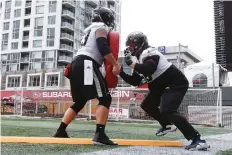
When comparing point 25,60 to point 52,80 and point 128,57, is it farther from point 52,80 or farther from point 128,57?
point 128,57

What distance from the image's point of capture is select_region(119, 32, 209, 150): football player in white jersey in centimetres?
333

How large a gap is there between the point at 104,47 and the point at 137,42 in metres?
0.46

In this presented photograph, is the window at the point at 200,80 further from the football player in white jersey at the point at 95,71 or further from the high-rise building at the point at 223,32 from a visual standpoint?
the football player in white jersey at the point at 95,71

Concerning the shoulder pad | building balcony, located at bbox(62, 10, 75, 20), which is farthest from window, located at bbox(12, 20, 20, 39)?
the shoulder pad

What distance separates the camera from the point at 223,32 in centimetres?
617

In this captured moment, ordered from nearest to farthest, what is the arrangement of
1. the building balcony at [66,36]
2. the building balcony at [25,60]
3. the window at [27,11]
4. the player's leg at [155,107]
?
1. the player's leg at [155,107]
2. the building balcony at [66,36]
3. the building balcony at [25,60]
4. the window at [27,11]

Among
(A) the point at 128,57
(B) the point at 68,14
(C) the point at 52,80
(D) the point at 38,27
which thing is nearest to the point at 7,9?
(D) the point at 38,27

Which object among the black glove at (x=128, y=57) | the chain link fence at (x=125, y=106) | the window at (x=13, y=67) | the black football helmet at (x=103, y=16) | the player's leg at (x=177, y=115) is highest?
the window at (x=13, y=67)

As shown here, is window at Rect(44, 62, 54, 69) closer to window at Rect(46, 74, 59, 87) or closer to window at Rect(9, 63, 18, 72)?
window at Rect(46, 74, 59, 87)

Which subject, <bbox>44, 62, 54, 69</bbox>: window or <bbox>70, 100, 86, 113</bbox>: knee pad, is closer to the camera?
<bbox>70, 100, 86, 113</bbox>: knee pad

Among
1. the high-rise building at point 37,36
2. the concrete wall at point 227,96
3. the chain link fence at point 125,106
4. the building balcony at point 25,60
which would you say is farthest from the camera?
the building balcony at point 25,60

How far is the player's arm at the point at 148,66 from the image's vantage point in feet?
11.0

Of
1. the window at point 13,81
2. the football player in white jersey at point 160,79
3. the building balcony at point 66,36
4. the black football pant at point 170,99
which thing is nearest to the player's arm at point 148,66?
the football player in white jersey at point 160,79

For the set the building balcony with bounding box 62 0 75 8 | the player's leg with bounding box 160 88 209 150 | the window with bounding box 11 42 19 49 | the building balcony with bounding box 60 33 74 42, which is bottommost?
the player's leg with bounding box 160 88 209 150
